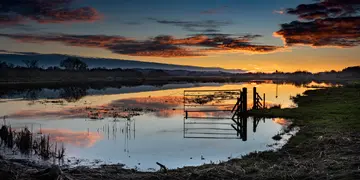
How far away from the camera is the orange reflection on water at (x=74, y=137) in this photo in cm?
2251

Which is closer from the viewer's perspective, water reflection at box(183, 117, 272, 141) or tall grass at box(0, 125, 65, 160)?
tall grass at box(0, 125, 65, 160)

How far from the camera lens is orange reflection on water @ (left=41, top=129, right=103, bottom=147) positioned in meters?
22.5

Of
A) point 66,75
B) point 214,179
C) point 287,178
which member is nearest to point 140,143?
point 214,179

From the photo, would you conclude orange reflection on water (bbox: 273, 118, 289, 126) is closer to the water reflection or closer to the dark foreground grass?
the water reflection

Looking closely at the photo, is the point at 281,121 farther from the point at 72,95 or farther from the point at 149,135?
the point at 72,95

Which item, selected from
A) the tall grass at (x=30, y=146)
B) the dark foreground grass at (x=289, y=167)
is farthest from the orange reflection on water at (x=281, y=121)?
the tall grass at (x=30, y=146)

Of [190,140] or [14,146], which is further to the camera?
[190,140]

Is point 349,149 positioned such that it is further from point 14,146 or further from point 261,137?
point 14,146

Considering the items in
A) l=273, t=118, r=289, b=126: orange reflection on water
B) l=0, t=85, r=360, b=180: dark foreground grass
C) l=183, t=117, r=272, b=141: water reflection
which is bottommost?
l=183, t=117, r=272, b=141: water reflection

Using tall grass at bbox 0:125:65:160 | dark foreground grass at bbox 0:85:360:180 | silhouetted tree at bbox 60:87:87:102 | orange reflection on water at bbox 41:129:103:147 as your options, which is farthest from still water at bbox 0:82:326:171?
silhouetted tree at bbox 60:87:87:102

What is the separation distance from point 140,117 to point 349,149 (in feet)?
73.9

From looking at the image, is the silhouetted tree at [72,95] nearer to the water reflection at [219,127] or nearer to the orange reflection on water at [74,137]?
the orange reflection on water at [74,137]

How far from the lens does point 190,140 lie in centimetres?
2381

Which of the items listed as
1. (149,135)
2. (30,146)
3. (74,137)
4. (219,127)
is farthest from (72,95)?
(30,146)
